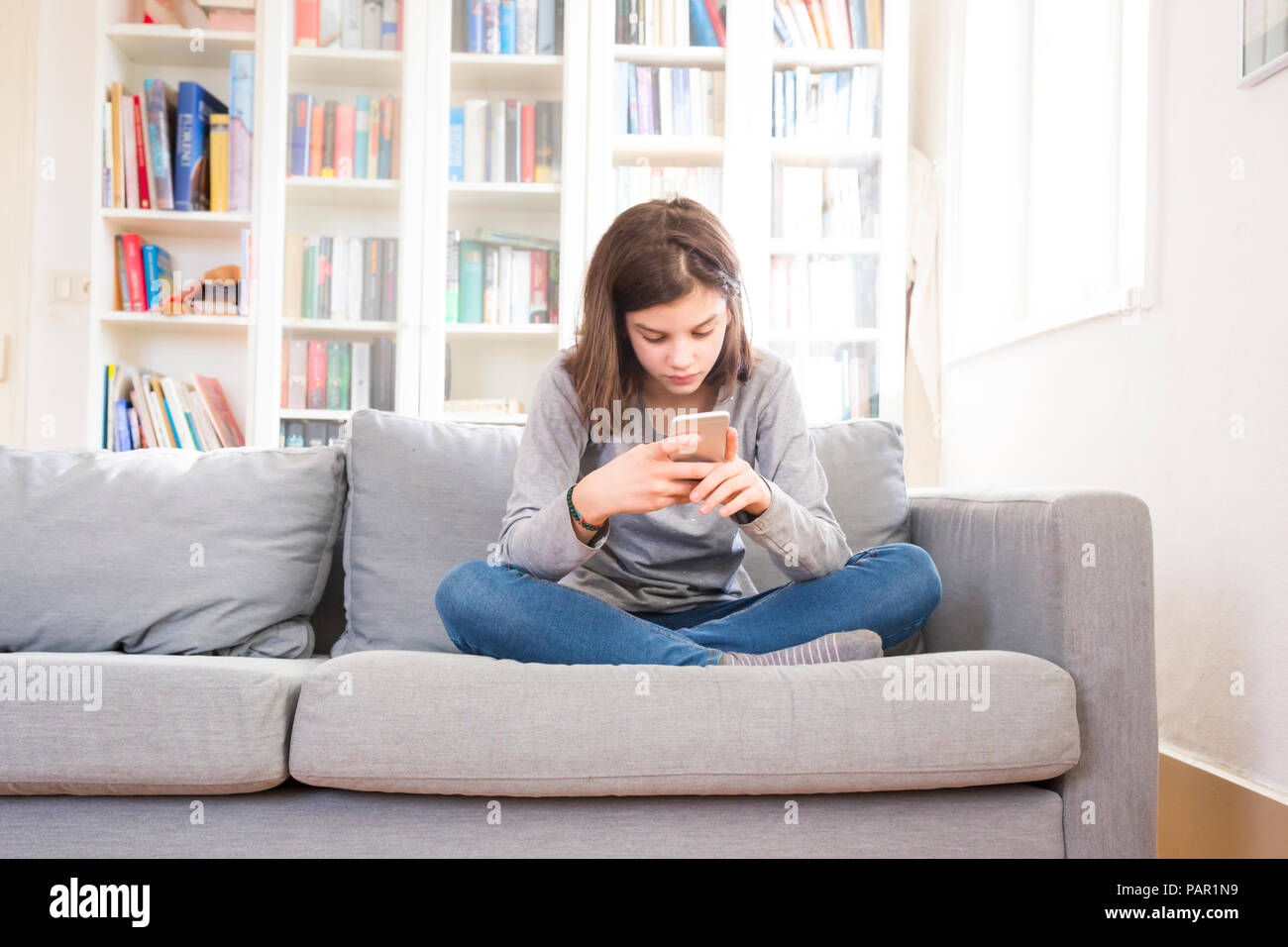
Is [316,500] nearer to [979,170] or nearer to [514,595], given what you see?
[514,595]

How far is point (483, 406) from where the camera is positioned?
2914 mm

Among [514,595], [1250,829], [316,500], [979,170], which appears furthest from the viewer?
[979,170]

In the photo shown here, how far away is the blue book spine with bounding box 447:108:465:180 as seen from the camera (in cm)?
287

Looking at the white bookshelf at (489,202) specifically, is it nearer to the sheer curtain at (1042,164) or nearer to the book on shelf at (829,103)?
the book on shelf at (829,103)

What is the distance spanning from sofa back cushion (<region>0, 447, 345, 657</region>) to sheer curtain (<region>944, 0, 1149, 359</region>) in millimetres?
1489

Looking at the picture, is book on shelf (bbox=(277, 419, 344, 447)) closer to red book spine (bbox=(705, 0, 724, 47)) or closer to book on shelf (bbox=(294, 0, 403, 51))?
book on shelf (bbox=(294, 0, 403, 51))

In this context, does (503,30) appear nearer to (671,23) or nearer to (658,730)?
(671,23)

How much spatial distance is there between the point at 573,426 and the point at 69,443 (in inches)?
81.6

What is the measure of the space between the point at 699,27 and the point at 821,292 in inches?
32.9

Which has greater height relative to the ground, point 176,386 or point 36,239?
point 36,239
